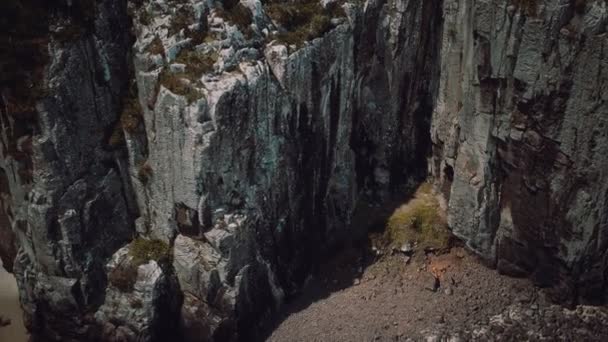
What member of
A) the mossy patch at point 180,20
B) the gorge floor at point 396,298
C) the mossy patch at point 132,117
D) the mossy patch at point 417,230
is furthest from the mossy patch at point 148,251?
the mossy patch at point 417,230

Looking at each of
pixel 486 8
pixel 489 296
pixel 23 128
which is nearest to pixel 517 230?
pixel 489 296

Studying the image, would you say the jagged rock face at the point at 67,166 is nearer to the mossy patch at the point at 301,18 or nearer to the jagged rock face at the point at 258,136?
the jagged rock face at the point at 258,136

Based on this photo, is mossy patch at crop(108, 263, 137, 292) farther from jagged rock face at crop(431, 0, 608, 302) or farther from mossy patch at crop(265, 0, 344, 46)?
jagged rock face at crop(431, 0, 608, 302)

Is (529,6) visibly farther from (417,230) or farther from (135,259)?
(135,259)

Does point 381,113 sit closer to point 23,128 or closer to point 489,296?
point 489,296

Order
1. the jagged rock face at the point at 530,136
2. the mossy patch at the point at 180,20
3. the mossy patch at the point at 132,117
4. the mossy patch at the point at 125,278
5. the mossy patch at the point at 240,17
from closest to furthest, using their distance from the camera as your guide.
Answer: the jagged rock face at the point at 530,136 → the mossy patch at the point at 180,20 → the mossy patch at the point at 240,17 → the mossy patch at the point at 132,117 → the mossy patch at the point at 125,278

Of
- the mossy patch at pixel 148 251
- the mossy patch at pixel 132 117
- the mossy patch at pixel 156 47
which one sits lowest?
the mossy patch at pixel 148 251
